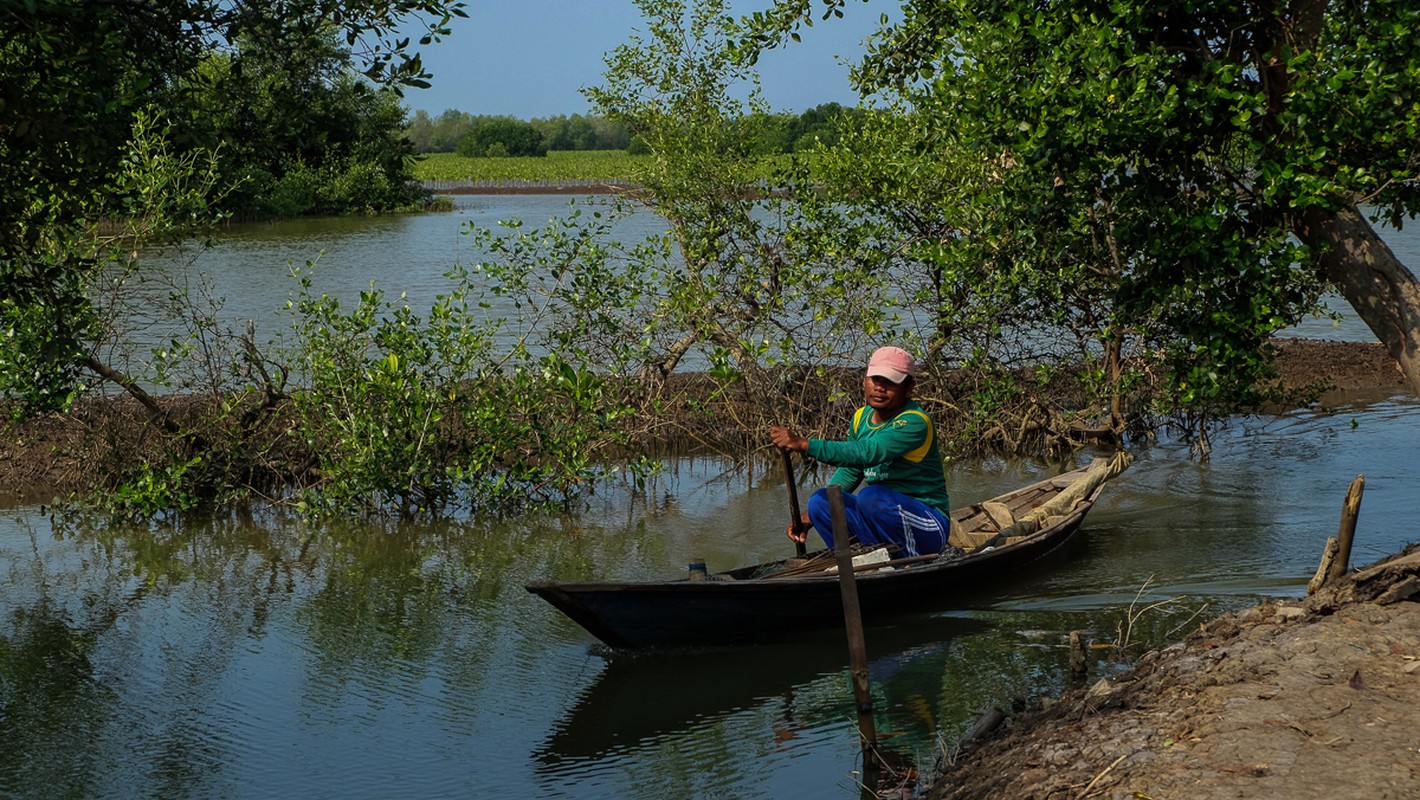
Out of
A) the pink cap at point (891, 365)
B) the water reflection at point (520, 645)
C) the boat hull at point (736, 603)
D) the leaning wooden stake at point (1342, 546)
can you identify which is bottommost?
the water reflection at point (520, 645)

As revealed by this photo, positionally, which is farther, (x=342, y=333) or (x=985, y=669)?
(x=342, y=333)

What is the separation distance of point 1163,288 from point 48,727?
646cm

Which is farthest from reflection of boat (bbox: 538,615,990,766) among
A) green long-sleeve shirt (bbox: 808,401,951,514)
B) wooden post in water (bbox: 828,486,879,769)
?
green long-sleeve shirt (bbox: 808,401,951,514)

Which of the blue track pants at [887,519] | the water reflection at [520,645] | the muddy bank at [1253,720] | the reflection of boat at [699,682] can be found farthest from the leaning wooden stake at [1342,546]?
the blue track pants at [887,519]

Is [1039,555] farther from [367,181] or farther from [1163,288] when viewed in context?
[367,181]

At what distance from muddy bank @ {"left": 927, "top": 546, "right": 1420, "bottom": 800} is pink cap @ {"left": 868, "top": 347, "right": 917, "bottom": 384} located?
2187 mm

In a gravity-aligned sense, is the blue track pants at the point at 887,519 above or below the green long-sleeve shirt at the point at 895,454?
below

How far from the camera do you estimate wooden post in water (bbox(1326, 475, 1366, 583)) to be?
22.9 feet

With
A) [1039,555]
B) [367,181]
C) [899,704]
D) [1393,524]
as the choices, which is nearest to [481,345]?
[1039,555]

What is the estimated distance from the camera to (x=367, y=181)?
5009 centimetres

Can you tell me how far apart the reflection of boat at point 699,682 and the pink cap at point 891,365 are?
1.69 m

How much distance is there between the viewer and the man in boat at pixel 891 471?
321 inches

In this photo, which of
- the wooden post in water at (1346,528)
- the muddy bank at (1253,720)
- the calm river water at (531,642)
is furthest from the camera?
the wooden post in water at (1346,528)

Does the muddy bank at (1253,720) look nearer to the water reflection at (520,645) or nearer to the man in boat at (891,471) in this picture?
the water reflection at (520,645)
